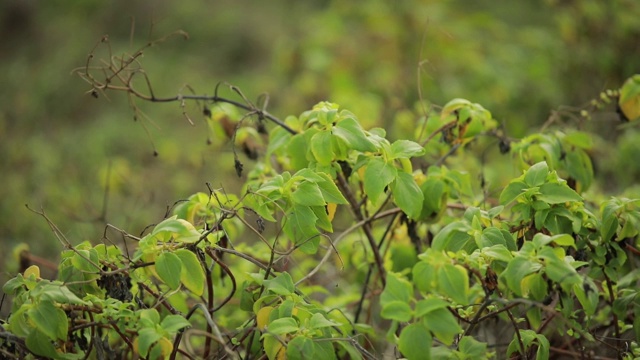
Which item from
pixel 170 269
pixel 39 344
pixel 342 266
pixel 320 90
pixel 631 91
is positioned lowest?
pixel 39 344

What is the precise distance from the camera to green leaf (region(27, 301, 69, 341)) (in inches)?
Answer: 63.8

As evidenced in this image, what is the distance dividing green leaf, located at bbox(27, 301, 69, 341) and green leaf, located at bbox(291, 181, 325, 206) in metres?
0.71

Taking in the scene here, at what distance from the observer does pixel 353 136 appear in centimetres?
189

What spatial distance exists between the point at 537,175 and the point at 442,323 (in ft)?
2.02

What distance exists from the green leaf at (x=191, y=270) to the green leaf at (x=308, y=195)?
333 millimetres

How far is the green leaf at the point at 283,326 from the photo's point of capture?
1643mm

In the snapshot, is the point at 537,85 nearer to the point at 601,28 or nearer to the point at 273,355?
the point at 601,28

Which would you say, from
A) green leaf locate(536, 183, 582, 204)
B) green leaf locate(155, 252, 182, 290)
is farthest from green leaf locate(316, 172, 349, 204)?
green leaf locate(536, 183, 582, 204)

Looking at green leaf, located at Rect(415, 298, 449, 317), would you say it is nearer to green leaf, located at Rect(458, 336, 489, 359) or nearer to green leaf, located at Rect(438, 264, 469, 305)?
green leaf, located at Rect(438, 264, 469, 305)

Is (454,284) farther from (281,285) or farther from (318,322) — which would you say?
(281,285)

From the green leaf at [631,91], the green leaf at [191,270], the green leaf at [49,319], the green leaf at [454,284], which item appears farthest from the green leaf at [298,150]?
the green leaf at [631,91]

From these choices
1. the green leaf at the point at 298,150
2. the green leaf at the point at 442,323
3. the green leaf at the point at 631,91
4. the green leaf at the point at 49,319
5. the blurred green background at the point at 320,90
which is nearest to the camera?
the green leaf at the point at 442,323

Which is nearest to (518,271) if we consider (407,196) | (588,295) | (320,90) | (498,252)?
(498,252)

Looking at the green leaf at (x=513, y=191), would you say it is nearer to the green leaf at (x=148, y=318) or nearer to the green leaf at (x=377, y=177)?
the green leaf at (x=377, y=177)
